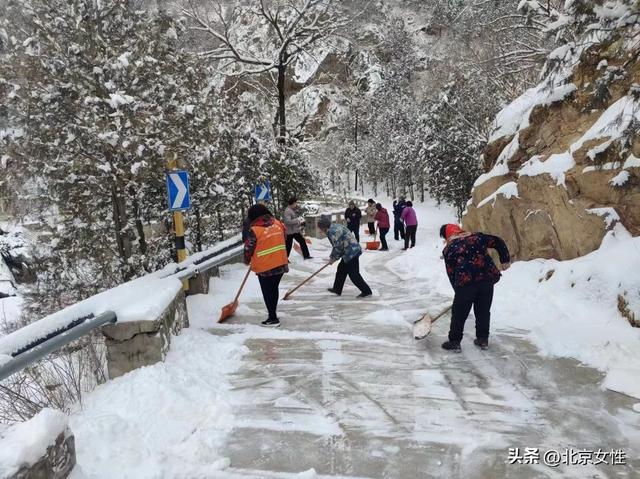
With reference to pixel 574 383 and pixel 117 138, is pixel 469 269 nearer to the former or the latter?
pixel 574 383

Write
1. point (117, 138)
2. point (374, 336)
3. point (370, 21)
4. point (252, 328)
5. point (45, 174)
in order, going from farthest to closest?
1. point (370, 21)
2. point (45, 174)
3. point (117, 138)
4. point (252, 328)
5. point (374, 336)

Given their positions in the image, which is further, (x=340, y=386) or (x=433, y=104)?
(x=433, y=104)

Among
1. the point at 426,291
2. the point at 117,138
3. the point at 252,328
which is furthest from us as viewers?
the point at 426,291

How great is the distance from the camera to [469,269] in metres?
4.98

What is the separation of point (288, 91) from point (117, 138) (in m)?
50.5

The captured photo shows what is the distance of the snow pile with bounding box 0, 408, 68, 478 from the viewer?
2.25m

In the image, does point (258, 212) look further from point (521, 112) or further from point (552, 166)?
point (521, 112)

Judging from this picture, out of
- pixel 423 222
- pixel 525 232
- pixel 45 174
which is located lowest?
pixel 423 222

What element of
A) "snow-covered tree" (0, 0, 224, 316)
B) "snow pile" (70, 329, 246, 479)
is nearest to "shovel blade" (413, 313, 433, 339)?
"snow pile" (70, 329, 246, 479)

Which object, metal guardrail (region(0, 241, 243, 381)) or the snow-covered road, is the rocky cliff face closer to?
the snow-covered road

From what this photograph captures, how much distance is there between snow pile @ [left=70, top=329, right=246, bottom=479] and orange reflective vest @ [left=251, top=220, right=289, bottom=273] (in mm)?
1639

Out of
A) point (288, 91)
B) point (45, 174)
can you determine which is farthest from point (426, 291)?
point (288, 91)

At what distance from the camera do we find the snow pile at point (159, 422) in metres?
3.01

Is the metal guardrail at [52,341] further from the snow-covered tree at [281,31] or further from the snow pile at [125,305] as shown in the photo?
the snow-covered tree at [281,31]
